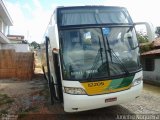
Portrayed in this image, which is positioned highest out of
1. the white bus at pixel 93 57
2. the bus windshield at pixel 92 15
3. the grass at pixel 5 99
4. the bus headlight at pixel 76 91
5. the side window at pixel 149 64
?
the bus windshield at pixel 92 15

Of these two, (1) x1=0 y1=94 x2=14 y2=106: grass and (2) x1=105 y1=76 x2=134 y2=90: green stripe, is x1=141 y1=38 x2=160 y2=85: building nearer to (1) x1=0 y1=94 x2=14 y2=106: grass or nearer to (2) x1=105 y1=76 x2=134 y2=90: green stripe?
(2) x1=105 y1=76 x2=134 y2=90: green stripe

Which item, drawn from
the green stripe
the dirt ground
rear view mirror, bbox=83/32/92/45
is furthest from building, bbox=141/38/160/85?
rear view mirror, bbox=83/32/92/45

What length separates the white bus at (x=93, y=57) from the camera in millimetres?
5473

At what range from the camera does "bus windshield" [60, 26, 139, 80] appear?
18.2 ft

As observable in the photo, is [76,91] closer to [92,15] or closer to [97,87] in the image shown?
[97,87]

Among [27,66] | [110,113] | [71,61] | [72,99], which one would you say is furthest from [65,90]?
[27,66]

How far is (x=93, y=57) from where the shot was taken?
569 cm

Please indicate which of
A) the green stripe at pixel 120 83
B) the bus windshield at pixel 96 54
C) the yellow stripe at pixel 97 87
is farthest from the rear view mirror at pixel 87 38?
the green stripe at pixel 120 83

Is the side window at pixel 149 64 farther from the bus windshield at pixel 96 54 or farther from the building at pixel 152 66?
the bus windshield at pixel 96 54

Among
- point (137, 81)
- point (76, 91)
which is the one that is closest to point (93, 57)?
point (76, 91)

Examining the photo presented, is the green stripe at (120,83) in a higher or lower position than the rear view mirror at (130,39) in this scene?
lower

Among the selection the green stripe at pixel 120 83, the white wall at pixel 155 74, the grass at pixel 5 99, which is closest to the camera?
the green stripe at pixel 120 83

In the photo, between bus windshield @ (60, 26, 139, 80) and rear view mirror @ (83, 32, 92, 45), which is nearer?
bus windshield @ (60, 26, 139, 80)

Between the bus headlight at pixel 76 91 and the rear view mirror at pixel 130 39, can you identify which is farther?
the rear view mirror at pixel 130 39
